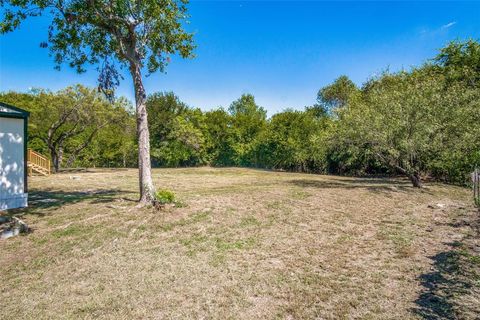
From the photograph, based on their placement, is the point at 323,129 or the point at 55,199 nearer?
the point at 55,199

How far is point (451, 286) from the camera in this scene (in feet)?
12.8

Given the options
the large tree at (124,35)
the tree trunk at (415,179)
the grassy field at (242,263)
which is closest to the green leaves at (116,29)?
the large tree at (124,35)

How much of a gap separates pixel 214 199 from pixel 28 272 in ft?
18.1

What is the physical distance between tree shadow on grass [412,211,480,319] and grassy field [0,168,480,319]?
0.07 ft

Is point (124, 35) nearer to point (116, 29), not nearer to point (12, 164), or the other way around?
point (116, 29)

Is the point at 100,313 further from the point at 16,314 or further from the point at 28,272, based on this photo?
the point at 28,272

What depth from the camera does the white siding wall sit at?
29.0 feet

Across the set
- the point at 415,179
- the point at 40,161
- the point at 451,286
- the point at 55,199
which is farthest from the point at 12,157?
the point at 415,179

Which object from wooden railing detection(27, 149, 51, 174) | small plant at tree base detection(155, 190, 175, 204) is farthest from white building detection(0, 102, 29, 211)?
wooden railing detection(27, 149, 51, 174)

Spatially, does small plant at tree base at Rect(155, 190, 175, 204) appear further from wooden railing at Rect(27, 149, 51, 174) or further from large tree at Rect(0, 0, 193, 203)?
wooden railing at Rect(27, 149, 51, 174)

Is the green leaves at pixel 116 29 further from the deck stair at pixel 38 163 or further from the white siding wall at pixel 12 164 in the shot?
the deck stair at pixel 38 163

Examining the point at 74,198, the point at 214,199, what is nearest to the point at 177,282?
the point at 214,199

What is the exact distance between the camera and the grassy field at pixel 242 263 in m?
3.58

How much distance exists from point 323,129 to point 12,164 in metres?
18.1
